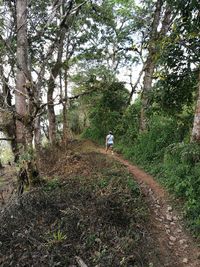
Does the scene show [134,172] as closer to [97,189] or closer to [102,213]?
[97,189]

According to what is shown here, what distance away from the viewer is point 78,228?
561cm

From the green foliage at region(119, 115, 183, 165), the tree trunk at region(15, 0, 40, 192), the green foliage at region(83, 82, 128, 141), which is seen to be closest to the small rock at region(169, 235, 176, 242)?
the tree trunk at region(15, 0, 40, 192)

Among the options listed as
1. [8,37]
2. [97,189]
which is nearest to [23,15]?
[8,37]

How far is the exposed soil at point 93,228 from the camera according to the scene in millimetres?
4961

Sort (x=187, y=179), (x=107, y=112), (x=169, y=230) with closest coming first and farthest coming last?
(x=169, y=230) < (x=187, y=179) < (x=107, y=112)

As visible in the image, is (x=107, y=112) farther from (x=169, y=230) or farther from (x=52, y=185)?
(x=169, y=230)

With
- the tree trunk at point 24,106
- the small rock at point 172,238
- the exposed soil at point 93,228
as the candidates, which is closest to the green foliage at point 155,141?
the exposed soil at point 93,228

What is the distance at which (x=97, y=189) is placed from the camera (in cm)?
729

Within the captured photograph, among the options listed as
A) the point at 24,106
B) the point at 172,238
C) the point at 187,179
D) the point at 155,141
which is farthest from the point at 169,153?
the point at 24,106

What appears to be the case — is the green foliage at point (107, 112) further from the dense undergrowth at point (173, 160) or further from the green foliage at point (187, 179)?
the green foliage at point (187, 179)

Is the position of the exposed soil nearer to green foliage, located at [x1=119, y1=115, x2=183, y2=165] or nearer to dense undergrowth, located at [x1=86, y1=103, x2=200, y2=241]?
dense undergrowth, located at [x1=86, y1=103, x2=200, y2=241]

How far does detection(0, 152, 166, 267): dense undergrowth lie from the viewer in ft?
16.1

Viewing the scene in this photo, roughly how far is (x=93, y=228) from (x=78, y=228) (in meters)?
0.31

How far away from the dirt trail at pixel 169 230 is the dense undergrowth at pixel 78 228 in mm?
296
